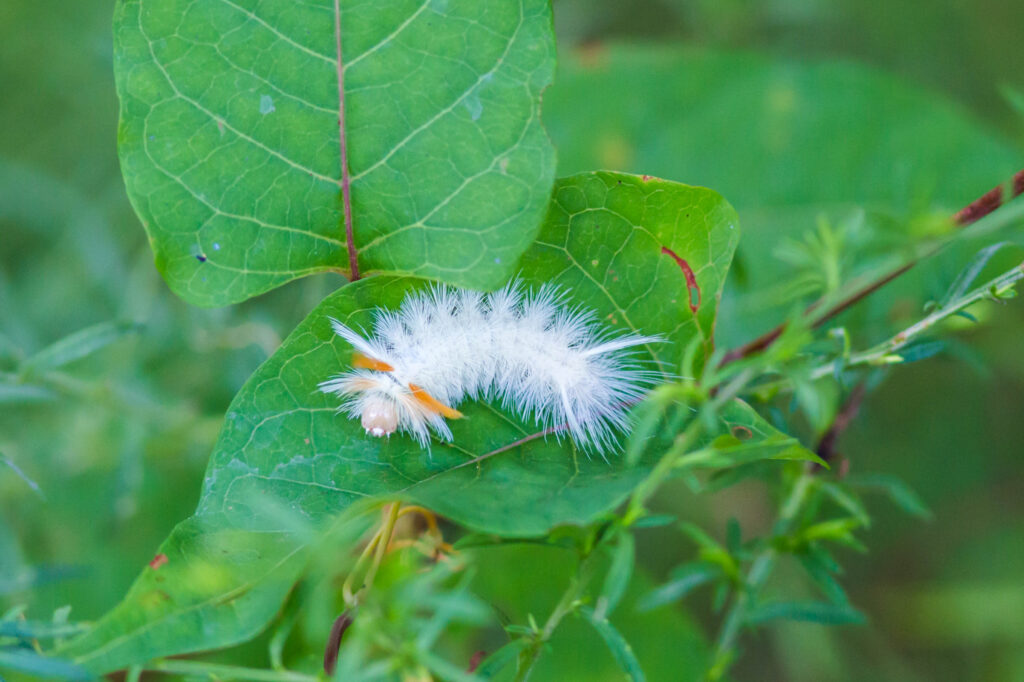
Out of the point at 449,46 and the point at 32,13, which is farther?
the point at 32,13

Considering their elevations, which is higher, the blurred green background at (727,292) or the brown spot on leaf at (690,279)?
the blurred green background at (727,292)

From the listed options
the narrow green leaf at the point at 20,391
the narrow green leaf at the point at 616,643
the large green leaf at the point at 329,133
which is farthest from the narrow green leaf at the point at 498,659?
the narrow green leaf at the point at 20,391

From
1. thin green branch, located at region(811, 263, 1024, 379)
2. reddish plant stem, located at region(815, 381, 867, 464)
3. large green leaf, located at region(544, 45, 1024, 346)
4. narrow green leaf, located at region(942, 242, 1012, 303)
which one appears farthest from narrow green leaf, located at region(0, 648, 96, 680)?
large green leaf, located at region(544, 45, 1024, 346)

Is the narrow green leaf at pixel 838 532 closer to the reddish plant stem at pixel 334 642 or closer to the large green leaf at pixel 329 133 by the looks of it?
the large green leaf at pixel 329 133

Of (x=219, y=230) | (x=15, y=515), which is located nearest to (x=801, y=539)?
(x=219, y=230)

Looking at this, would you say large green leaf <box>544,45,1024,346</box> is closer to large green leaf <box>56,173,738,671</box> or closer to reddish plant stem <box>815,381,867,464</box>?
reddish plant stem <box>815,381,867,464</box>

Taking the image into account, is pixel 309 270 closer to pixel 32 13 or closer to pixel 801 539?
pixel 801 539

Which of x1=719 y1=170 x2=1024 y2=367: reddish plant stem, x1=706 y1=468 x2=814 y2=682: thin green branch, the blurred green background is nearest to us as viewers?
x1=719 y1=170 x2=1024 y2=367: reddish plant stem
